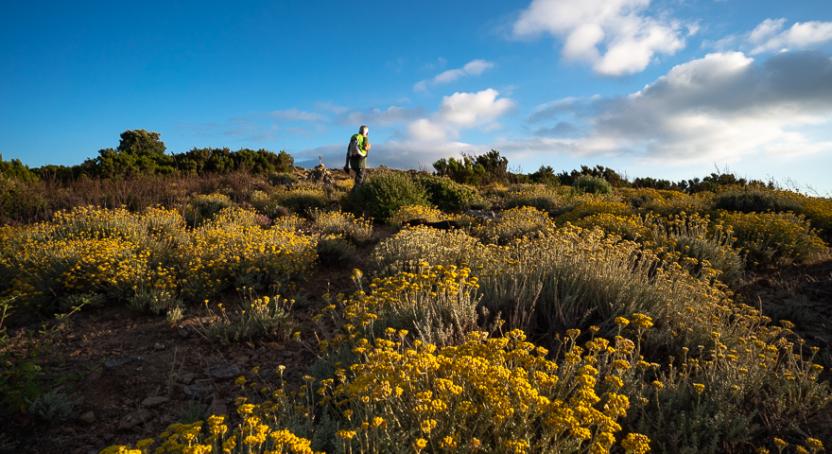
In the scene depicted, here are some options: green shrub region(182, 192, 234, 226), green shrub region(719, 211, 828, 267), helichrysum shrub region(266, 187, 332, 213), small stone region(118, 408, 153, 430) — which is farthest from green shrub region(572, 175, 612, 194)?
small stone region(118, 408, 153, 430)

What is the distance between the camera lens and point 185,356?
4.42 metres

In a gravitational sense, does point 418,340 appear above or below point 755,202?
below

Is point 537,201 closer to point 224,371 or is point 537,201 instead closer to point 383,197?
point 383,197

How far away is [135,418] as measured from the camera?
11.3ft

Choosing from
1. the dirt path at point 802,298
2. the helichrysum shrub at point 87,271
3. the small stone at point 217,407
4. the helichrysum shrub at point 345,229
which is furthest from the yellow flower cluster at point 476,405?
the helichrysum shrub at point 345,229

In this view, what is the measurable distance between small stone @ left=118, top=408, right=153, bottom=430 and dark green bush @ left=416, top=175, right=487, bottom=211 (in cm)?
1011

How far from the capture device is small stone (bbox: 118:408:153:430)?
3.38m

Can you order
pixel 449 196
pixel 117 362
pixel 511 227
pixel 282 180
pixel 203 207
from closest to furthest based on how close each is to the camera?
pixel 117 362
pixel 511 227
pixel 203 207
pixel 449 196
pixel 282 180

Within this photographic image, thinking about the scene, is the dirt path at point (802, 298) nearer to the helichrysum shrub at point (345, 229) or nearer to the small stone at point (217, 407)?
the small stone at point (217, 407)

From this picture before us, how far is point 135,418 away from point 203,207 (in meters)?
9.21

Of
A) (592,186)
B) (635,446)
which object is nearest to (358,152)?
(592,186)

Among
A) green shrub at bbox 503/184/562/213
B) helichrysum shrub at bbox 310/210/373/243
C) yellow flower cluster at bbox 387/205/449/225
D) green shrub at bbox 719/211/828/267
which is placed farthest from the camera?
green shrub at bbox 503/184/562/213

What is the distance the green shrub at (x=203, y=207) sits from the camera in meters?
10.8

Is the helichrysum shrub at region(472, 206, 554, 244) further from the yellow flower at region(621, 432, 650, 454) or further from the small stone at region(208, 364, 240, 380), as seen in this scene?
the yellow flower at region(621, 432, 650, 454)
